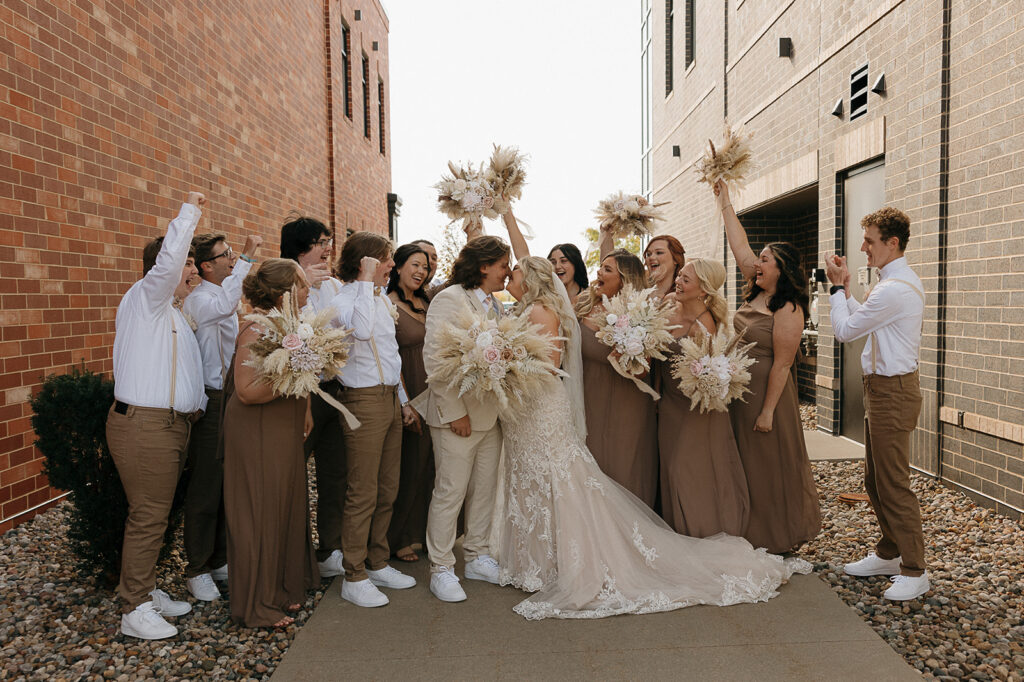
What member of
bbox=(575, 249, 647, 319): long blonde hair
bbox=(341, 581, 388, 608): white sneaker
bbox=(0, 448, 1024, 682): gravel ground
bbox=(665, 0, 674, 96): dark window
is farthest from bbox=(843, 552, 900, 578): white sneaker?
bbox=(665, 0, 674, 96): dark window

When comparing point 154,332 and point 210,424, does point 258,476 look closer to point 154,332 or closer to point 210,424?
point 210,424

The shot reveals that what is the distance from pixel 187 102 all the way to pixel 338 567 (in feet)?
18.9

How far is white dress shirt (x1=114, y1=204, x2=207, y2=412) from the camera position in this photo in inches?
146

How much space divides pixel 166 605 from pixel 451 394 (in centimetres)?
198

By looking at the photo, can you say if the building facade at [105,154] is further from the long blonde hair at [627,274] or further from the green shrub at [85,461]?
the long blonde hair at [627,274]

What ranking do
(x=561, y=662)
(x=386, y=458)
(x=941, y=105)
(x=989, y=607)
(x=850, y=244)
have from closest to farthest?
(x=561, y=662)
(x=989, y=607)
(x=386, y=458)
(x=941, y=105)
(x=850, y=244)

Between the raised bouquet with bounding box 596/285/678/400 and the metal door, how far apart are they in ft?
14.1

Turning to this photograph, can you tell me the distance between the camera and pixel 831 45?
8.63 metres

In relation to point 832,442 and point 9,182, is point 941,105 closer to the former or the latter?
point 832,442

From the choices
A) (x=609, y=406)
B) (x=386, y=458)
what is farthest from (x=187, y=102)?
(x=609, y=406)

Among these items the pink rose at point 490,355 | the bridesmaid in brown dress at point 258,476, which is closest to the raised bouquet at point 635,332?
the pink rose at point 490,355

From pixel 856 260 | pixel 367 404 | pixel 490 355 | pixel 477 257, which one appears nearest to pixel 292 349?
pixel 367 404

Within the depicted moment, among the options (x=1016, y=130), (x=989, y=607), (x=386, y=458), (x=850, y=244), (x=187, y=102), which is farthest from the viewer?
(x=850, y=244)

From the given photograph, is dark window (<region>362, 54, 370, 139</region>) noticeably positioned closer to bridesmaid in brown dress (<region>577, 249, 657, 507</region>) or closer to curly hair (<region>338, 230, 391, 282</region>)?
curly hair (<region>338, 230, 391, 282</region>)
